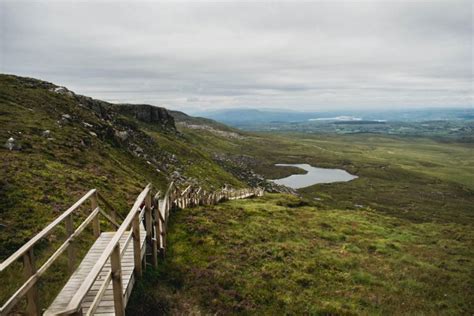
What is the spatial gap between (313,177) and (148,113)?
3014 inches

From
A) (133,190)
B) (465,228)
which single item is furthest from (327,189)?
(133,190)

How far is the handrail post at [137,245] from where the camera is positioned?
10852 millimetres

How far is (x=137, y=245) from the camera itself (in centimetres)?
1105

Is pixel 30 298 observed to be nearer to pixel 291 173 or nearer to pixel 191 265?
pixel 191 265

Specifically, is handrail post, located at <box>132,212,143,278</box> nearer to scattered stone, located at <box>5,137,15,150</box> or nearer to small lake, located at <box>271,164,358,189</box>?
scattered stone, located at <box>5,137,15,150</box>

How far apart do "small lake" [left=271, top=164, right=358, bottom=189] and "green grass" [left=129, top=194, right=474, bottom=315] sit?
93889mm

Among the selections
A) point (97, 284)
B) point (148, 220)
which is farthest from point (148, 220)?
point (97, 284)

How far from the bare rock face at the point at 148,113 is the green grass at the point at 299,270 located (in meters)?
76.6

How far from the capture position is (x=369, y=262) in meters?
17.4

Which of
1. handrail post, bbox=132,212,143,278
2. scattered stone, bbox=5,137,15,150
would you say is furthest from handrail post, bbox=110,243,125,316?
scattered stone, bbox=5,137,15,150

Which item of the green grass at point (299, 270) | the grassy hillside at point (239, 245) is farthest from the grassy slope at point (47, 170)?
the green grass at point (299, 270)

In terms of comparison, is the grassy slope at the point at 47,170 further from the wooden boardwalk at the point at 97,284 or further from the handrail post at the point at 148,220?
the handrail post at the point at 148,220

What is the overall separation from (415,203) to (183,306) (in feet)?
363

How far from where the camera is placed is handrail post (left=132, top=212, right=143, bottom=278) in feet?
35.6
